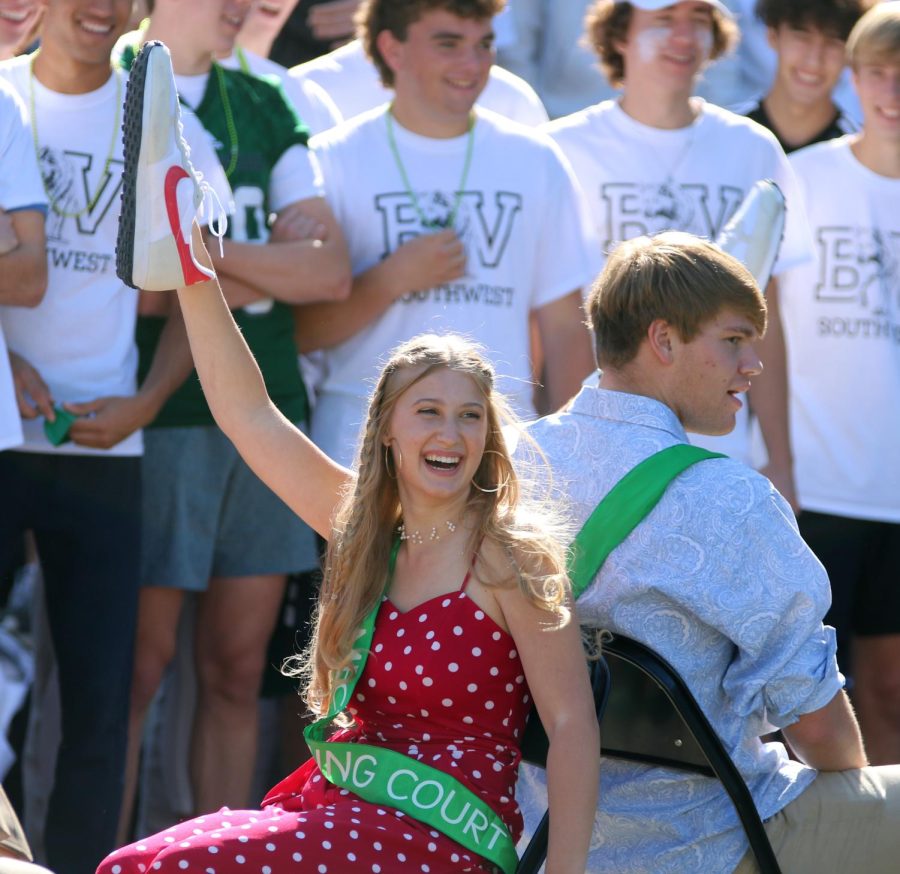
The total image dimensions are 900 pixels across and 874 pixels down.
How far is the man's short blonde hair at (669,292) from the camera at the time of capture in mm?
2883

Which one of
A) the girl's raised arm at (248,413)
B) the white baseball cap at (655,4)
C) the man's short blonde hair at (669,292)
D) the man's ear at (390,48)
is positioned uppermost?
the white baseball cap at (655,4)

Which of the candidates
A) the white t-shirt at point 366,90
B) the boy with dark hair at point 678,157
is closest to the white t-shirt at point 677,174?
the boy with dark hair at point 678,157

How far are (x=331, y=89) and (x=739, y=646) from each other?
9.92 feet

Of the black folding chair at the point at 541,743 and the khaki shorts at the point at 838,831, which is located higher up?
the black folding chair at the point at 541,743

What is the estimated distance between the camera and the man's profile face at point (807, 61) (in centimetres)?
526

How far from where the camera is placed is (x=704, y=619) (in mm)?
2729

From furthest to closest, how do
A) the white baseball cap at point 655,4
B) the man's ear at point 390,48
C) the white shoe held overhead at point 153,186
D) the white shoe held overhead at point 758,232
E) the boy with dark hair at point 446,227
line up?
the white baseball cap at point 655,4, the man's ear at point 390,48, the boy with dark hair at point 446,227, the white shoe held overhead at point 758,232, the white shoe held overhead at point 153,186

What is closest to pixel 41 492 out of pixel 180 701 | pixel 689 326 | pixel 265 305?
pixel 265 305

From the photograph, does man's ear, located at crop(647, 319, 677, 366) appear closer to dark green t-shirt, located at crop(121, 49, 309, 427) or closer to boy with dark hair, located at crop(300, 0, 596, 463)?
boy with dark hair, located at crop(300, 0, 596, 463)

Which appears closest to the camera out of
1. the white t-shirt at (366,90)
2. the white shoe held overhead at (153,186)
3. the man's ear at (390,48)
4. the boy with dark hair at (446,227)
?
the white shoe held overhead at (153,186)

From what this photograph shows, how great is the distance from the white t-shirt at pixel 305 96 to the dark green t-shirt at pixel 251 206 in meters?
0.29

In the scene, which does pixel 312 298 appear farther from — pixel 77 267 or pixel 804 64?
pixel 804 64

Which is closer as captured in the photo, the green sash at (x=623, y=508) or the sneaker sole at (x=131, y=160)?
the sneaker sole at (x=131, y=160)

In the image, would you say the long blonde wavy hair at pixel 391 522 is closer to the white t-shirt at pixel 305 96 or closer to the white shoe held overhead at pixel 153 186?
the white shoe held overhead at pixel 153 186
